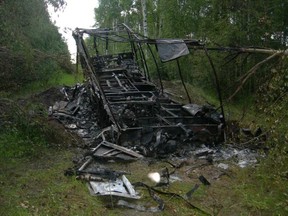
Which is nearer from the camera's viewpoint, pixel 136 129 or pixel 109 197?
pixel 109 197

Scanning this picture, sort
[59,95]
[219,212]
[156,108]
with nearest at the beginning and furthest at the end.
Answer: [219,212] < [156,108] < [59,95]

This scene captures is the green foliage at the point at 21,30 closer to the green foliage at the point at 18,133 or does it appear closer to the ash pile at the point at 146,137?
the green foliage at the point at 18,133

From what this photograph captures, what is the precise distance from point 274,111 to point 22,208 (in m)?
3.89

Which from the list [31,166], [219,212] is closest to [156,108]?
[31,166]

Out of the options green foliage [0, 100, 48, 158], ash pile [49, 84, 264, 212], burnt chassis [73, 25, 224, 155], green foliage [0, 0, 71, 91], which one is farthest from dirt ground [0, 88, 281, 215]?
green foliage [0, 0, 71, 91]

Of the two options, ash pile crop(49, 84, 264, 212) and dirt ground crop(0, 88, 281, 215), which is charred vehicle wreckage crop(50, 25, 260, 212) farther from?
dirt ground crop(0, 88, 281, 215)

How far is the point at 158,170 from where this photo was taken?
7.25 meters

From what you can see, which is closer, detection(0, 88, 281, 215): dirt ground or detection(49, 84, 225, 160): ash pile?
detection(0, 88, 281, 215): dirt ground

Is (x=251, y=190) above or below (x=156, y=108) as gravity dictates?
below

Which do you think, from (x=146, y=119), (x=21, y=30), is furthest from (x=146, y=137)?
(x=21, y=30)

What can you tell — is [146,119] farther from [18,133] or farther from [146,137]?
[18,133]

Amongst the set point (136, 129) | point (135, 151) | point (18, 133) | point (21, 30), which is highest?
point (21, 30)

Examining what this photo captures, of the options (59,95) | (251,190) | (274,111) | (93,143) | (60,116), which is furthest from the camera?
(59,95)

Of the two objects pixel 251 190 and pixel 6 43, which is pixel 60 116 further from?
pixel 251 190
